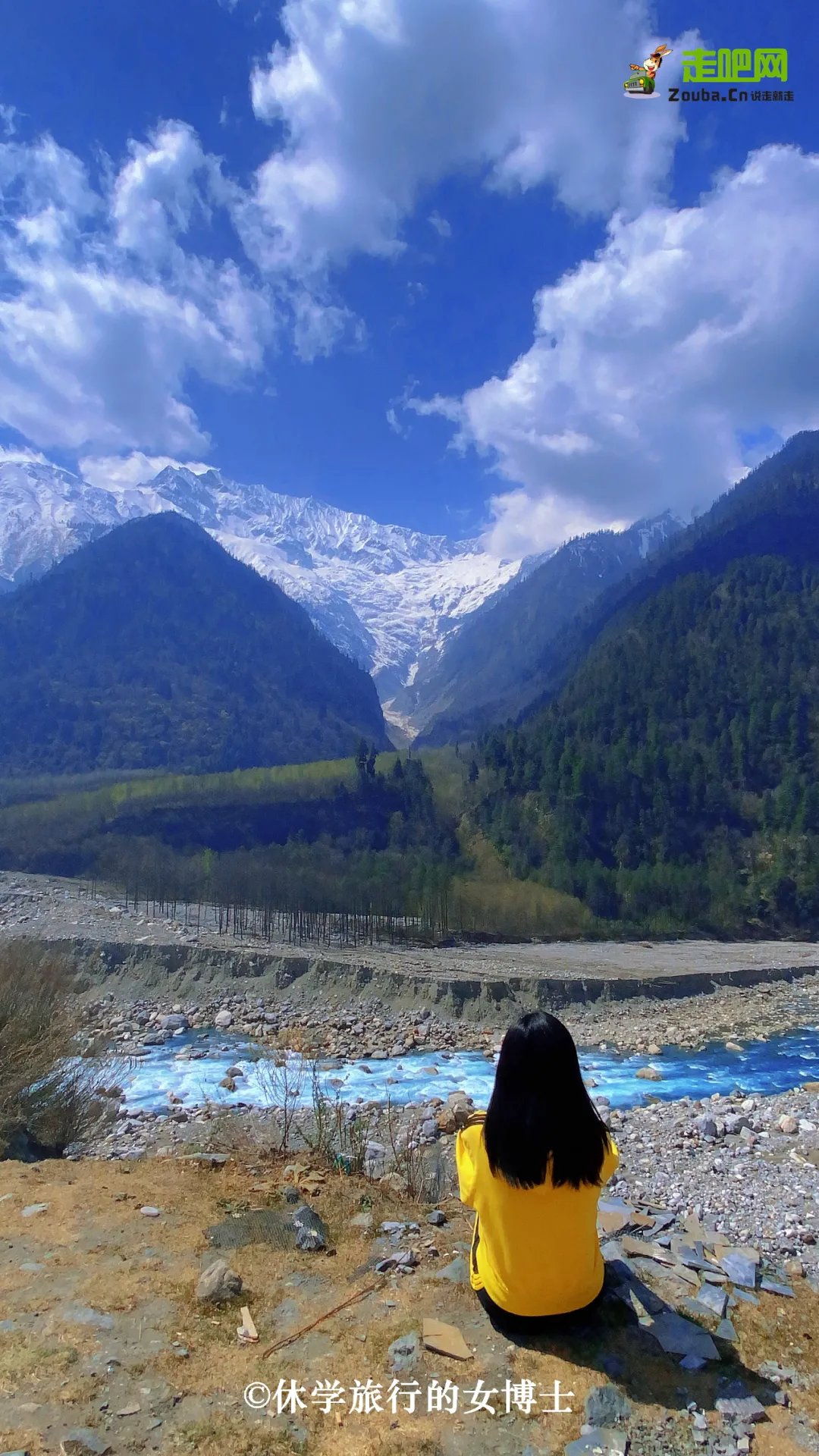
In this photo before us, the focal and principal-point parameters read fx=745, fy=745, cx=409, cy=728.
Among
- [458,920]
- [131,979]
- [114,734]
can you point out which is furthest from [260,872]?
[114,734]

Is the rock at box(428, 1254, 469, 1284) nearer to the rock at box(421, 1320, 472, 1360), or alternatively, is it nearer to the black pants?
the rock at box(421, 1320, 472, 1360)

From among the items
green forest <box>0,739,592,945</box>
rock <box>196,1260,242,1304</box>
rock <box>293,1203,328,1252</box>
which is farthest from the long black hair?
green forest <box>0,739,592,945</box>

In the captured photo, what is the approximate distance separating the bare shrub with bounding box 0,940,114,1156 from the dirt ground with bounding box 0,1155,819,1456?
485cm

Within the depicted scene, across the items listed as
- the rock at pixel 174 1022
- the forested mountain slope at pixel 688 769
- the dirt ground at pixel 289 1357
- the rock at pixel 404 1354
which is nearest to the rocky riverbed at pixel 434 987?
the rock at pixel 174 1022

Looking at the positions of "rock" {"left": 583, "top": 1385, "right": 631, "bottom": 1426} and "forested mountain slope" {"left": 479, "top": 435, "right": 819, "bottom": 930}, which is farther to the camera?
"forested mountain slope" {"left": 479, "top": 435, "right": 819, "bottom": 930}

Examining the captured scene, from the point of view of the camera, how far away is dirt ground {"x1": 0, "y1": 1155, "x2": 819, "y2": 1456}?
468 centimetres

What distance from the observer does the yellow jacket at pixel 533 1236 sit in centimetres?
489

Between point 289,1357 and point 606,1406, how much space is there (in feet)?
7.52

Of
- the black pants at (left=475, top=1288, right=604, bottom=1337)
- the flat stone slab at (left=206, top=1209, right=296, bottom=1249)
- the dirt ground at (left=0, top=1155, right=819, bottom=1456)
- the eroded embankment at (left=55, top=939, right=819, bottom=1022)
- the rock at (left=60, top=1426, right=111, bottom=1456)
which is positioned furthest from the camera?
the eroded embankment at (left=55, top=939, right=819, bottom=1022)

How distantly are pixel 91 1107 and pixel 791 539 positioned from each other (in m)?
190

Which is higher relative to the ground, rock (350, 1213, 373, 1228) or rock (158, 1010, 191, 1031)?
rock (350, 1213, 373, 1228)

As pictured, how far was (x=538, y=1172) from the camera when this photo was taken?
481cm

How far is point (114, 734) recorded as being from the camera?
175875mm

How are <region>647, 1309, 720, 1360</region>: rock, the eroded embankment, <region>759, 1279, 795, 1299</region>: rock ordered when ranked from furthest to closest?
the eroded embankment < <region>759, 1279, 795, 1299</region>: rock < <region>647, 1309, 720, 1360</region>: rock
